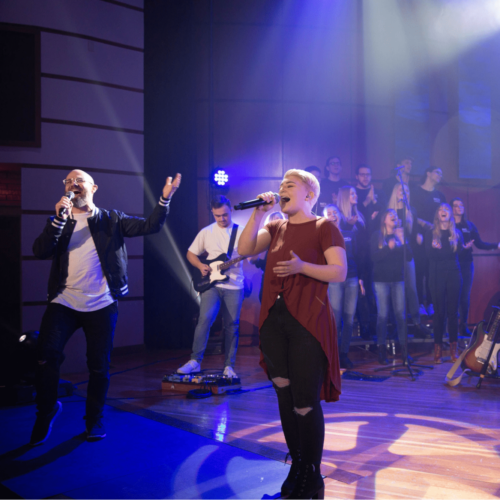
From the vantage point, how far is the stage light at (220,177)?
20.9 feet

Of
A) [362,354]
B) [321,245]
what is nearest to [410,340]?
[362,354]

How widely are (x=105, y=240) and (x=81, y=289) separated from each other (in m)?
0.33

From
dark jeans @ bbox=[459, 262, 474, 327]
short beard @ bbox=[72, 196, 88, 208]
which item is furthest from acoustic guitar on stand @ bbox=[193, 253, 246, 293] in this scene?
dark jeans @ bbox=[459, 262, 474, 327]

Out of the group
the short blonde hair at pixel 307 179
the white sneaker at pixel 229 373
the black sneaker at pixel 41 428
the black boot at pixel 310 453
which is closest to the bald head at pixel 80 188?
the black sneaker at pixel 41 428

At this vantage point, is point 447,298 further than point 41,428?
Yes

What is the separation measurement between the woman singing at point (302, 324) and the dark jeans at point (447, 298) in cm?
397

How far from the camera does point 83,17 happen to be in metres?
5.62

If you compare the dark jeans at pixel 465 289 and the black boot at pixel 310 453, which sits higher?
the dark jeans at pixel 465 289

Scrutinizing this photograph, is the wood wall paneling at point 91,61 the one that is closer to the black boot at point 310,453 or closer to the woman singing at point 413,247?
the woman singing at point 413,247

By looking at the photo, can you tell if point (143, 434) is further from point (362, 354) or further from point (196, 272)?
point (362, 354)

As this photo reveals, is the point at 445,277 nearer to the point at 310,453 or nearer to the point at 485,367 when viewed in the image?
the point at 485,367

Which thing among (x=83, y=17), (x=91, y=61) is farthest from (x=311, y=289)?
(x=83, y=17)

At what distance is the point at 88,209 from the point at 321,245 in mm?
1669

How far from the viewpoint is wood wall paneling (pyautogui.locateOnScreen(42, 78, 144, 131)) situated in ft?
17.7
